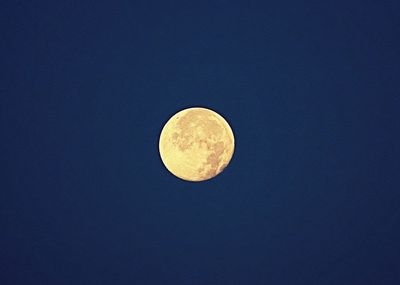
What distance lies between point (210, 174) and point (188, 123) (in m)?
0.75

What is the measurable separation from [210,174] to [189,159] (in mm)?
406

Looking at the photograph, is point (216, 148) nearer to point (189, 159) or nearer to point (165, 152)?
point (189, 159)

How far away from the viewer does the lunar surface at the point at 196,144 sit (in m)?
3.91

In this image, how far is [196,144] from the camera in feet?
12.8

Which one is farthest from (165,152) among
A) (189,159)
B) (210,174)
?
(210,174)

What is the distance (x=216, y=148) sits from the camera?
3.98m

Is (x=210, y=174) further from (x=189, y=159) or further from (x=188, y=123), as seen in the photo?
(x=188, y=123)

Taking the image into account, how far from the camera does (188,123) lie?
4.02 m

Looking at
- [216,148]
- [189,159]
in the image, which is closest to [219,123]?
[216,148]

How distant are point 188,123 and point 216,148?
49 cm

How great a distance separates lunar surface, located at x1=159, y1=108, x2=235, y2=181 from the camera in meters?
3.91

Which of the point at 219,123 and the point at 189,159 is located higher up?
the point at 219,123

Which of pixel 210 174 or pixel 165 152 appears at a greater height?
pixel 165 152

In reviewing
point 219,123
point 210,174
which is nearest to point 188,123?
point 219,123
